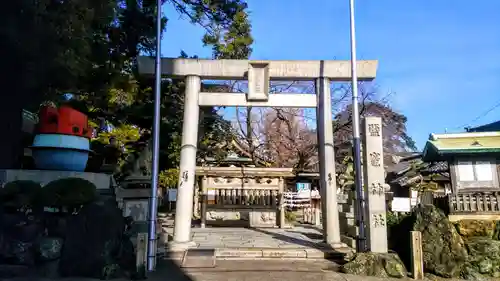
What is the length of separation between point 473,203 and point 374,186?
4172 mm

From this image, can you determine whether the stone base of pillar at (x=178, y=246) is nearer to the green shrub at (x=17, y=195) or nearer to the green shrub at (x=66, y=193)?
the green shrub at (x=66, y=193)

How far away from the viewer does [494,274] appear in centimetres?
878

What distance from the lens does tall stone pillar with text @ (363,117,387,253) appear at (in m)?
8.95

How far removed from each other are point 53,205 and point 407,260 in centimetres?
753

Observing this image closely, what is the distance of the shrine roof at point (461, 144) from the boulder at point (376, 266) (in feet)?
16.6

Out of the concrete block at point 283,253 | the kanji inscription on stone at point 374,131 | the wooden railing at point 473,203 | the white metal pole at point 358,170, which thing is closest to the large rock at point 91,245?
the concrete block at point 283,253

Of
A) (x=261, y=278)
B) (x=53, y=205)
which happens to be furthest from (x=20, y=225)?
(x=261, y=278)

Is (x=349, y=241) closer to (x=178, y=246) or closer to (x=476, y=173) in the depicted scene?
(x=178, y=246)

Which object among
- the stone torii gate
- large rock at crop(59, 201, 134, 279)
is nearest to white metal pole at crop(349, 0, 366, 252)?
the stone torii gate

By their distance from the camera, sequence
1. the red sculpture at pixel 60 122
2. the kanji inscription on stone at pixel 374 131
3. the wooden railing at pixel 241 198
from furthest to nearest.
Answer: the wooden railing at pixel 241 198 → the kanji inscription on stone at pixel 374 131 → the red sculpture at pixel 60 122

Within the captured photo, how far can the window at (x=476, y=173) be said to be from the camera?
39.4 ft

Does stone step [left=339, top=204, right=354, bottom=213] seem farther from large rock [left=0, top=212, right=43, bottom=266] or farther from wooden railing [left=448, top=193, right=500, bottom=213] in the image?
large rock [left=0, top=212, right=43, bottom=266]

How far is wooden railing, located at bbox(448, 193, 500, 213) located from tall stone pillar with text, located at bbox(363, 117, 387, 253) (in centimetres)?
353

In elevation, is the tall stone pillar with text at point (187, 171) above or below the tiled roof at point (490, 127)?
below
